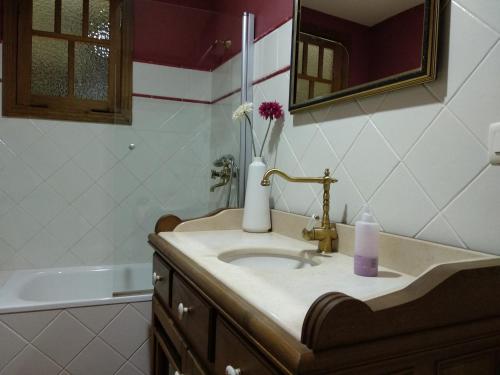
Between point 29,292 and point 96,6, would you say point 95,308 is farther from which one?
point 96,6

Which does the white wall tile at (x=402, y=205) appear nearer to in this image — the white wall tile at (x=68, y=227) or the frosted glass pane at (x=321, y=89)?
the frosted glass pane at (x=321, y=89)

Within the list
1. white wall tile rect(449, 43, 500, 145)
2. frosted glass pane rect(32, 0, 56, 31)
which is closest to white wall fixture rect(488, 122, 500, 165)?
white wall tile rect(449, 43, 500, 145)

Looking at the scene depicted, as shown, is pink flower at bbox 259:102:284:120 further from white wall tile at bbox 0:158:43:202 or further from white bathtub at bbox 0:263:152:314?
white wall tile at bbox 0:158:43:202

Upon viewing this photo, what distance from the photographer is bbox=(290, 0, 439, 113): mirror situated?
873 millimetres

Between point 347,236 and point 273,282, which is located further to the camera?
point 347,236

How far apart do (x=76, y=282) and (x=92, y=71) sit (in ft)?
4.10

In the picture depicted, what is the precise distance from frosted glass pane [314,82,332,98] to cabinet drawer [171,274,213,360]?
73 cm

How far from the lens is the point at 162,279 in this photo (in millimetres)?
1149

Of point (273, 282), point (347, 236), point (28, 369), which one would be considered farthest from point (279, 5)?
point (28, 369)

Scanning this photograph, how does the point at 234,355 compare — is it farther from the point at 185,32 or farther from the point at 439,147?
the point at 185,32

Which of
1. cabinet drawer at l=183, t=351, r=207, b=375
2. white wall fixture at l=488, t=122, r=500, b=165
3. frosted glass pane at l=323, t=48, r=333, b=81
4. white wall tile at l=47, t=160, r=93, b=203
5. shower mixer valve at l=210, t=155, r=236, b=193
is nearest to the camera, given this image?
white wall fixture at l=488, t=122, r=500, b=165

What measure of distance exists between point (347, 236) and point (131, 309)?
3.59 ft

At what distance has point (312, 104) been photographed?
1258 millimetres

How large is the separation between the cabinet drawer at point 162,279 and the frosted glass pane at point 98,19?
163 cm
